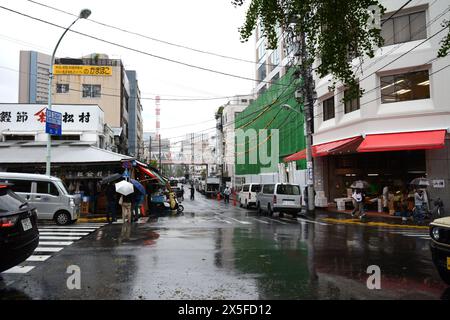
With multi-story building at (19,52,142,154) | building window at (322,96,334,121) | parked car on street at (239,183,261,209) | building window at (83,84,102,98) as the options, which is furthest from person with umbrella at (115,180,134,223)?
building window at (83,84,102,98)

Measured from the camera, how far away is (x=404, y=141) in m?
20.3

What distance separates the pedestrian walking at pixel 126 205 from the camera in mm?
16744

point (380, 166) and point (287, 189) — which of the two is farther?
point (380, 166)

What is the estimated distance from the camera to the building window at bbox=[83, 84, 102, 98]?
49.1m

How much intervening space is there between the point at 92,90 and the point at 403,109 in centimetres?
3896

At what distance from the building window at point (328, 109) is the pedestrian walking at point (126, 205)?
16.7 m

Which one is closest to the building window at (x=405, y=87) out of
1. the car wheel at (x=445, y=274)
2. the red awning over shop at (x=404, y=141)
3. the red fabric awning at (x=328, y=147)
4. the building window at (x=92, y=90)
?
the red awning over shop at (x=404, y=141)

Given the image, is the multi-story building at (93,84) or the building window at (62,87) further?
the building window at (62,87)

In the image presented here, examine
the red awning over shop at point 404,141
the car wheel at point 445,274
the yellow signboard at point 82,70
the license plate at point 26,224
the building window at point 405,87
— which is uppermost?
the yellow signboard at point 82,70

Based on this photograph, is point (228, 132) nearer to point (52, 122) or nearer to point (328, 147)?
point (328, 147)

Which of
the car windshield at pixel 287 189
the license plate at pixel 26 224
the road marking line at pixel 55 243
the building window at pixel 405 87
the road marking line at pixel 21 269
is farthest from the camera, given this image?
the car windshield at pixel 287 189

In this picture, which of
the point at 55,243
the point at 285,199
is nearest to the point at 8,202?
the point at 55,243

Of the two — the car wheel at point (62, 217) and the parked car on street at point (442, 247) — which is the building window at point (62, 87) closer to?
the car wheel at point (62, 217)
